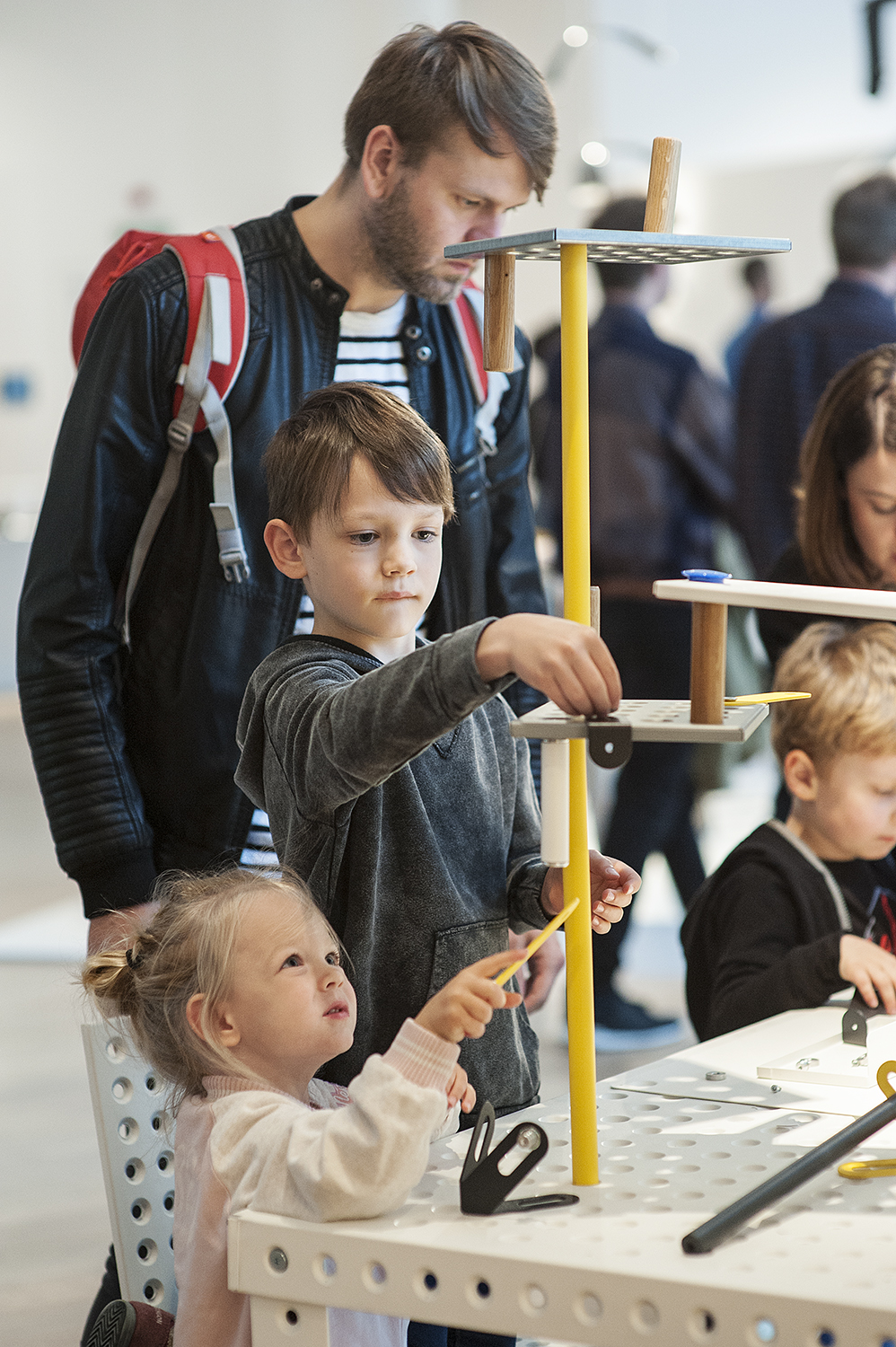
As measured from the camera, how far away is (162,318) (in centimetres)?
149

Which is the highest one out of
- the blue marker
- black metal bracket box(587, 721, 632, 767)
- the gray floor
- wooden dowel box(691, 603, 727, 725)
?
the blue marker

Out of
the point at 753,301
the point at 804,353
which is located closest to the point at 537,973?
the point at 804,353

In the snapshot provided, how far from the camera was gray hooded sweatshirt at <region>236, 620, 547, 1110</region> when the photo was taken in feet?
3.77

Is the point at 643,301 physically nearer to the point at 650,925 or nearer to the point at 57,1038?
the point at 650,925

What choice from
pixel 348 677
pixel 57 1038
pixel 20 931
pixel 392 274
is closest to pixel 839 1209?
pixel 348 677

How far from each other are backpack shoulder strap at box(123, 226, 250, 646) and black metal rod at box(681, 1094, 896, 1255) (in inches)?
32.1

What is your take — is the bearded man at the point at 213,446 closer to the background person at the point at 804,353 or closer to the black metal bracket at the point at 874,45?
the background person at the point at 804,353

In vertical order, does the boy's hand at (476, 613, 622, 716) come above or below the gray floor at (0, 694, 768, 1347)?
above

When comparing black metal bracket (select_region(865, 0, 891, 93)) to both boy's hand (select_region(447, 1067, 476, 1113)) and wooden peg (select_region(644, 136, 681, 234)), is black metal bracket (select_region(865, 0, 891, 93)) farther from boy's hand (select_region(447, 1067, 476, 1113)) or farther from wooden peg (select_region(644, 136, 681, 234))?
boy's hand (select_region(447, 1067, 476, 1113))

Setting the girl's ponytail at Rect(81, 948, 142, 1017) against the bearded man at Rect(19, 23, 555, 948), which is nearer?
the girl's ponytail at Rect(81, 948, 142, 1017)

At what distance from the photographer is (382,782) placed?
114cm

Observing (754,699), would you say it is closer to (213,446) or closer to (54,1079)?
(213,446)

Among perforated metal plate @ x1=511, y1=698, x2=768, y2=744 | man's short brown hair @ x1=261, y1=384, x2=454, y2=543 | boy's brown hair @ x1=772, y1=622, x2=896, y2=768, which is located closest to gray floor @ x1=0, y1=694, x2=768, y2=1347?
man's short brown hair @ x1=261, y1=384, x2=454, y2=543

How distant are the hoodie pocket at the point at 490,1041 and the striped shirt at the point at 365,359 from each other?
42 centimetres
